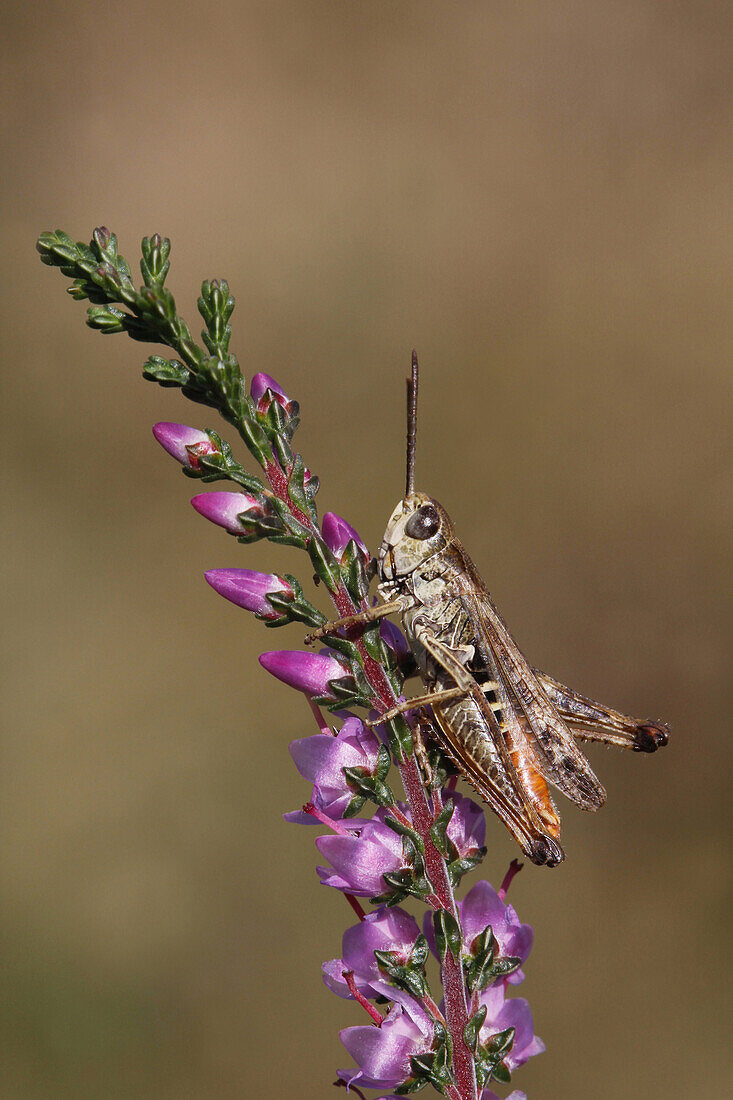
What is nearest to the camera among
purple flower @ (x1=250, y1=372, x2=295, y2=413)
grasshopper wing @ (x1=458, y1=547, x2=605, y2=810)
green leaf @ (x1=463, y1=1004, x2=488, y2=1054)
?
green leaf @ (x1=463, y1=1004, x2=488, y2=1054)

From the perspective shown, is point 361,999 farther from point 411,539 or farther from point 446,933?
point 411,539

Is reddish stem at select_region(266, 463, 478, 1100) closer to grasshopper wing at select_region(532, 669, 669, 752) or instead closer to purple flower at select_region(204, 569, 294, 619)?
purple flower at select_region(204, 569, 294, 619)

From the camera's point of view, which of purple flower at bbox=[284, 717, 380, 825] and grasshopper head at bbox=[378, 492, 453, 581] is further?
grasshopper head at bbox=[378, 492, 453, 581]

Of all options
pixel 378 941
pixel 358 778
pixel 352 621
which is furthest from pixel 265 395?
pixel 378 941

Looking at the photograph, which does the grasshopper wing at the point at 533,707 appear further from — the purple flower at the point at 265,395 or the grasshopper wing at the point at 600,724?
the purple flower at the point at 265,395

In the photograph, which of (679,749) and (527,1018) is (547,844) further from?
(679,749)

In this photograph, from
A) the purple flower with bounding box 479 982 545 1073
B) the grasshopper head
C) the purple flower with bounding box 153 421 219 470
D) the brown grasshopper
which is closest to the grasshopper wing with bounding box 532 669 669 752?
the brown grasshopper
